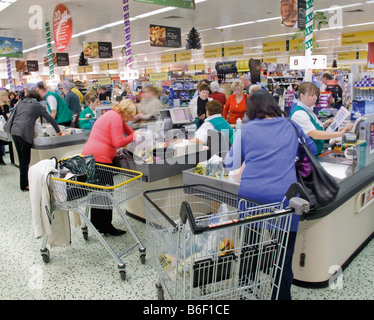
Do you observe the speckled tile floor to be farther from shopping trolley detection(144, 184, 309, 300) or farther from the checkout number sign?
the checkout number sign

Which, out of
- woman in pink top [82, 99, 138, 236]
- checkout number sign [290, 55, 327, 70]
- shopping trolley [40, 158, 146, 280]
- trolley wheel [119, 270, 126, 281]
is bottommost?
trolley wheel [119, 270, 126, 281]

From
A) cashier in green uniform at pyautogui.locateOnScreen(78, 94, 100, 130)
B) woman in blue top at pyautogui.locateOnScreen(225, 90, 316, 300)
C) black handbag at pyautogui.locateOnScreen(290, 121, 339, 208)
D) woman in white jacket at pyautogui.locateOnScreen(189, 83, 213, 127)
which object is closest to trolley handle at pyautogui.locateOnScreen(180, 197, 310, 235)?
woman in blue top at pyautogui.locateOnScreen(225, 90, 316, 300)

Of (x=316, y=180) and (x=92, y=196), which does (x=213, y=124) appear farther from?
(x=316, y=180)

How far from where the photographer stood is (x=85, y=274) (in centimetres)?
324

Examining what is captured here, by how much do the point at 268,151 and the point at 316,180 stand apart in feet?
1.42

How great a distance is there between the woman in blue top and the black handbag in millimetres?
92

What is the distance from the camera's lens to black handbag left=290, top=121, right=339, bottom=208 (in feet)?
7.67

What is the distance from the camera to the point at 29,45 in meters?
18.4

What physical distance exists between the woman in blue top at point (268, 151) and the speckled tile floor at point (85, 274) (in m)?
1.07

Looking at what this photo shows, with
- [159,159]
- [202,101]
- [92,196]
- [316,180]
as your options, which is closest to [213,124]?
[159,159]

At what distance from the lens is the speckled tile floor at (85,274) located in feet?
9.46
